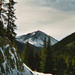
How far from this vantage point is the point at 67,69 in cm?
6962

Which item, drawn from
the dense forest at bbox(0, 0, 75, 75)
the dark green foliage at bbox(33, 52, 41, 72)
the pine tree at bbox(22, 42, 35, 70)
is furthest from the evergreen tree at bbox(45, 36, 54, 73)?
→ the dark green foliage at bbox(33, 52, 41, 72)

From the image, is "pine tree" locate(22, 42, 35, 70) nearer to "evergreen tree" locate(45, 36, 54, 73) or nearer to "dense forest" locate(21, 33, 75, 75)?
"dense forest" locate(21, 33, 75, 75)

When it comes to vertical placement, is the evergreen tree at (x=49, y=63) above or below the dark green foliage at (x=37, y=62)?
above

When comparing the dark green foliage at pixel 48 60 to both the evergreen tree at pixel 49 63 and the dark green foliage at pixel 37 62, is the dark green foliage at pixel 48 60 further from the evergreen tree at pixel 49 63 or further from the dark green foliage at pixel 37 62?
the dark green foliage at pixel 37 62

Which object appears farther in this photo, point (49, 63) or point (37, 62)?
point (37, 62)

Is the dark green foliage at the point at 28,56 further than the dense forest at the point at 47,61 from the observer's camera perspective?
Yes

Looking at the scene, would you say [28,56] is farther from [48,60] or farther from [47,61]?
[48,60]

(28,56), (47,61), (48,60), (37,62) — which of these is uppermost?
(48,60)

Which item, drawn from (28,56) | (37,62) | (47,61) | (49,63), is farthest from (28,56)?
(49,63)

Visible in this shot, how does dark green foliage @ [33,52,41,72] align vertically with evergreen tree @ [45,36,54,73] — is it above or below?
below

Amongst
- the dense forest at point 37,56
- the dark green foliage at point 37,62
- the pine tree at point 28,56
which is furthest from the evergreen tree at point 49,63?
the dark green foliage at point 37,62

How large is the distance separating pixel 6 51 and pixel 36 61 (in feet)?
148

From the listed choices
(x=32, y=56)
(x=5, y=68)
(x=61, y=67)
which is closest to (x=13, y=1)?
(x=5, y=68)

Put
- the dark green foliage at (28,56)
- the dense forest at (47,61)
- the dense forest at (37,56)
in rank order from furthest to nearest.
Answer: the dark green foliage at (28,56)
the dense forest at (47,61)
the dense forest at (37,56)
